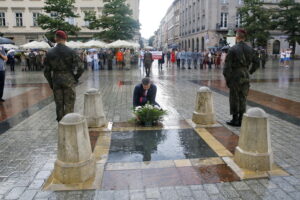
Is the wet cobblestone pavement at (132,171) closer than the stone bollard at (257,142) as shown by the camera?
Yes

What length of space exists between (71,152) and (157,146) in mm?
1861

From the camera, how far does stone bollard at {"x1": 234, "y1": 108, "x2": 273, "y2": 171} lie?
13.7 feet

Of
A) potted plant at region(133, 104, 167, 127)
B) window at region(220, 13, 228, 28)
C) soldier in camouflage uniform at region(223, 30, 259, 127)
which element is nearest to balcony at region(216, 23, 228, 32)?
window at region(220, 13, 228, 28)

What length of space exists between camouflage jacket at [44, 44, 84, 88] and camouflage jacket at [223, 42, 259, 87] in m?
3.14

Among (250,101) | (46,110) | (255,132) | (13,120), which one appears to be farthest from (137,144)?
(250,101)

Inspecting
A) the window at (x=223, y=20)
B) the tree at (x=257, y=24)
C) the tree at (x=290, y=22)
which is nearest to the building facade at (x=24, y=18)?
the window at (x=223, y=20)

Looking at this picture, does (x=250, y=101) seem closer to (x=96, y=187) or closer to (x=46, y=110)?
(x=46, y=110)

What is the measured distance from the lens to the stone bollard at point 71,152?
12.6 ft

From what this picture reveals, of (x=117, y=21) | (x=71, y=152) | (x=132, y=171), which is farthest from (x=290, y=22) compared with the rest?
(x=71, y=152)

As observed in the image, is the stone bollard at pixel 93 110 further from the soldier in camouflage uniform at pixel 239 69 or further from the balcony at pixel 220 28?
the balcony at pixel 220 28

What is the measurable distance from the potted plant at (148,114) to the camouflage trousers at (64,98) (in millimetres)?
1399

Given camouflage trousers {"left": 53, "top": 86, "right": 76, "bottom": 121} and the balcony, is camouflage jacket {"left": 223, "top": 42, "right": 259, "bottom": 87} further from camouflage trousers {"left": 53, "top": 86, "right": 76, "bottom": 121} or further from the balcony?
the balcony

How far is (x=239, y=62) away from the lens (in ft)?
20.9

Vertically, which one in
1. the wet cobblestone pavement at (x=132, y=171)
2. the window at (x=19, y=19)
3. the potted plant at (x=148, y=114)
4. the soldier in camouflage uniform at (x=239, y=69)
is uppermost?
the window at (x=19, y=19)
